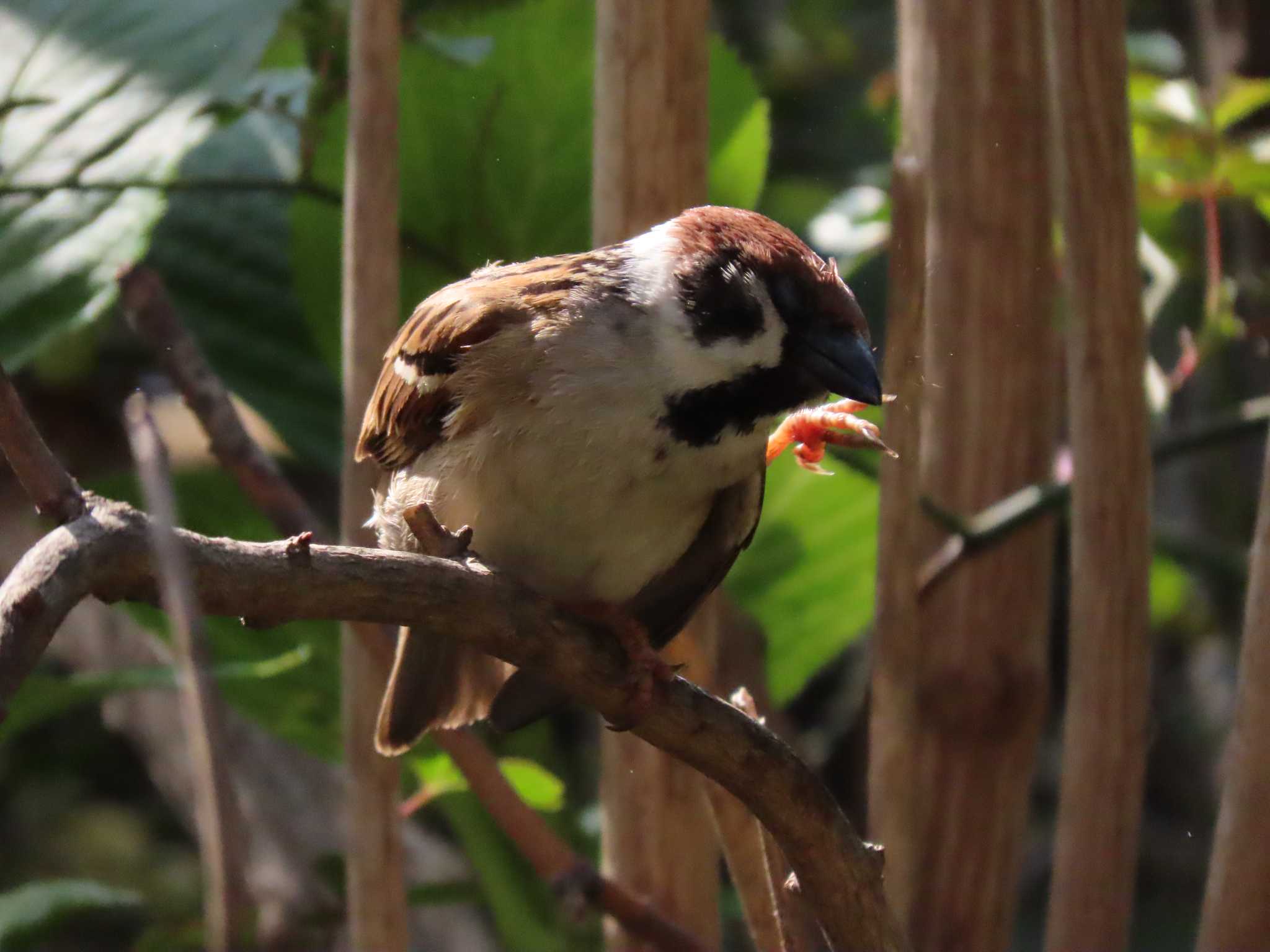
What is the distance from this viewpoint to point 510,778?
1.76 m

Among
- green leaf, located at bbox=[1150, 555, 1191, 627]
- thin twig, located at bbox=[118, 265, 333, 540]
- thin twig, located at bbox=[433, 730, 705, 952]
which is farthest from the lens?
green leaf, located at bbox=[1150, 555, 1191, 627]

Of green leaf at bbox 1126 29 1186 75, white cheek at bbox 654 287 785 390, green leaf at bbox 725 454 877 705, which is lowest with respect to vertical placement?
green leaf at bbox 725 454 877 705

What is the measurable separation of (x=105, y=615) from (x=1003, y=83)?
1945mm

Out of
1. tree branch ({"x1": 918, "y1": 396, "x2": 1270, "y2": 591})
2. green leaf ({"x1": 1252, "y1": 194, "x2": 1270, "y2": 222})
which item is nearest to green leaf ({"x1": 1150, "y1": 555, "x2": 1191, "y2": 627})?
green leaf ({"x1": 1252, "y1": 194, "x2": 1270, "y2": 222})

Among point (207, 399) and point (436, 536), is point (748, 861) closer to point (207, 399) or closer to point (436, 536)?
point (436, 536)

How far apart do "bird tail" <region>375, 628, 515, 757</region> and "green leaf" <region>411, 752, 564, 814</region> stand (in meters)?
0.13

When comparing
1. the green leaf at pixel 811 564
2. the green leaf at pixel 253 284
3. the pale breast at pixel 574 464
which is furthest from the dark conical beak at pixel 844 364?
the green leaf at pixel 253 284

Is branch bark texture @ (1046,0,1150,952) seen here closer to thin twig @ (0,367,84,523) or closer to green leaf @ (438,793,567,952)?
green leaf @ (438,793,567,952)

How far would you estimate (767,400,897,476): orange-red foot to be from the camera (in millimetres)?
1359

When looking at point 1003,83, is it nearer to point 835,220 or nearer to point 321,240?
point 835,220

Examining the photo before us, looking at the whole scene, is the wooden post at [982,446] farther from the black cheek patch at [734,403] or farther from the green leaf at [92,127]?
the green leaf at [92,127]

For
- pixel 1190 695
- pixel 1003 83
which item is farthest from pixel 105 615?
pixel 1190 695

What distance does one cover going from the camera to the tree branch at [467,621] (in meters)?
0.71

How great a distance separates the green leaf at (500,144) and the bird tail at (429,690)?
507mm
